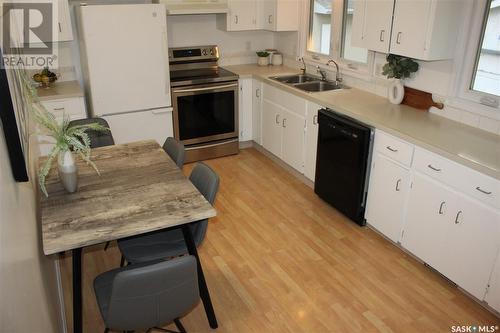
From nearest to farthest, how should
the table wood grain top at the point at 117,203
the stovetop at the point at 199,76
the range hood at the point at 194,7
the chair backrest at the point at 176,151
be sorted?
the table wood grain top at the point at 117,203 → the chair backrest at the point at 176,151 → the range hood at the point at 194,7 → the stovetop at the point at 199,76

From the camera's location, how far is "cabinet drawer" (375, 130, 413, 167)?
2988 millimetres

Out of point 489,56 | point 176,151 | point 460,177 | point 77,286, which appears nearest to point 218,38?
point 176,151

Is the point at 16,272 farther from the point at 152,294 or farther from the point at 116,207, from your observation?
the point at 116,207

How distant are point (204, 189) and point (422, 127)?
1.70m

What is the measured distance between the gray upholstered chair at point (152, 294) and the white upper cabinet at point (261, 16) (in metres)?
3.61

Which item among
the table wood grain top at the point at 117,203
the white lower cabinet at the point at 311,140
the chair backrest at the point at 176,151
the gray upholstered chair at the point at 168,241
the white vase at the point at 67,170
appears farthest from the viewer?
the white lower cabinet at the point at 311,140

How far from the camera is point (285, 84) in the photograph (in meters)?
4.36

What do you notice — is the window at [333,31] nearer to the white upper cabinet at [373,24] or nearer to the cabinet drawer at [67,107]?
the white upper cabinet at [373,24]

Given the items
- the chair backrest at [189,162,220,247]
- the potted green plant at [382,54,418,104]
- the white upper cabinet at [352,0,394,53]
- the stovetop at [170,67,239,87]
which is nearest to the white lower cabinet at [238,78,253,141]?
the stovetop at [170,67,239,87]

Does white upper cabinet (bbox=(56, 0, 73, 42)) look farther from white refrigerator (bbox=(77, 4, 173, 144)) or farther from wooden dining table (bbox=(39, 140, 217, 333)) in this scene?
wooden dining table (bbox=(39, 140, 217, 333))

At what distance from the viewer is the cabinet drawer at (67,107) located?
12.9 ft

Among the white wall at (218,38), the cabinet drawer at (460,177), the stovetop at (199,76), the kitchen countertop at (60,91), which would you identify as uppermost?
the white wall at (218,38)

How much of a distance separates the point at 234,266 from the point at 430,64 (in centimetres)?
222

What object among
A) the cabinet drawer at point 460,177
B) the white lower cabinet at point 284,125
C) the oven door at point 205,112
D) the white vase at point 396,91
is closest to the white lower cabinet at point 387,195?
the cabinet drawer at point 460,177
